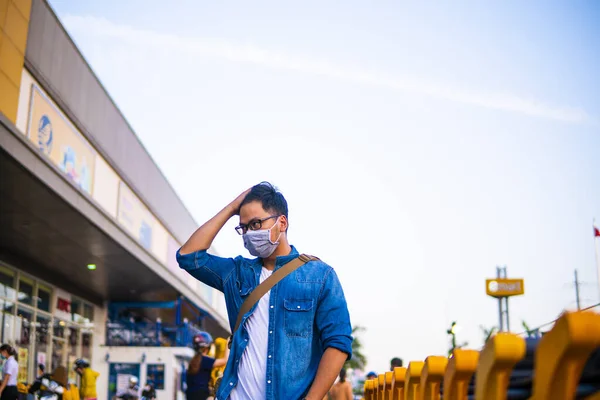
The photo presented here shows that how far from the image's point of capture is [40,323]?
2169 cm

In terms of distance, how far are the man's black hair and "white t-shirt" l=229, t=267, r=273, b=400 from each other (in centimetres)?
44

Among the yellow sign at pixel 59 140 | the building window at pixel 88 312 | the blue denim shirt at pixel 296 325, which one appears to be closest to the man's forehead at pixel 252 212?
the blue denim shirt at pixel 296 325

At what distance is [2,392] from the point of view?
531 inches

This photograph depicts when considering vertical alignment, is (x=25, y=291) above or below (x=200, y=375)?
above

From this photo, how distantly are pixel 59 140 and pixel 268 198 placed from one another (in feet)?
49.4

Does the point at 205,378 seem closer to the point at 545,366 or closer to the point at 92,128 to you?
the point at 545,366

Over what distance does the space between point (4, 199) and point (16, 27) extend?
3543mm

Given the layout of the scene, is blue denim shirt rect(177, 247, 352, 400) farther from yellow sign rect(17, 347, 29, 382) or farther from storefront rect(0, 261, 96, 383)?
yellow sign rect(17, 347, 29, 382)

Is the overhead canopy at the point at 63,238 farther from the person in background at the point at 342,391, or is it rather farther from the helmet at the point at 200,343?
the person in background at the point at 342,391

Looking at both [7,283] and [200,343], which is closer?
[200,343]

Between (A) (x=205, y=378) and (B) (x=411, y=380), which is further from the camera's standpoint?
(A) (x=205, y=378)

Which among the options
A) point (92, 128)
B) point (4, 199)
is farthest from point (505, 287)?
point (4, 199)

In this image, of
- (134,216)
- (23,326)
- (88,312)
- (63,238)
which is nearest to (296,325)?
(63,238)

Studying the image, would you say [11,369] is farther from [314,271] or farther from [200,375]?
[314,271]
